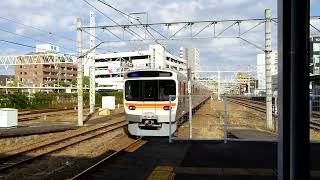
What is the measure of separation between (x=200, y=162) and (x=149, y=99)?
691 centimetres

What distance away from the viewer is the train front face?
672 inches

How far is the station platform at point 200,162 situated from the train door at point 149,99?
3024 mm

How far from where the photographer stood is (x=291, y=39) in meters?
3.73

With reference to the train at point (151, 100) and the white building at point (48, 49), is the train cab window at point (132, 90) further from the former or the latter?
the white building at point (48, 49)

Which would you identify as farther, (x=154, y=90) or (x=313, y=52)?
(x=154, y=90)

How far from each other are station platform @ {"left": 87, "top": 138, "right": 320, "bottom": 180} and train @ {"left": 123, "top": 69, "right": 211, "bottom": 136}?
9.82 ft

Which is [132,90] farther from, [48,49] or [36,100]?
[48,49]

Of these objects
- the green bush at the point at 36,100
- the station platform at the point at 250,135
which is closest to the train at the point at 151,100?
the station platform at the point at 250,135

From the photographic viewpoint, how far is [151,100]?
1728cm

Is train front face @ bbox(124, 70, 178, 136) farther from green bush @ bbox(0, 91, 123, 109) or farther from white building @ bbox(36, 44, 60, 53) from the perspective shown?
white building @ bbox(36, 44, 60, 53)

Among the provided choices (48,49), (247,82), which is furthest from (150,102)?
(48,49)

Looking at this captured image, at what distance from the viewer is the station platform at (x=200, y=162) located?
9.27m

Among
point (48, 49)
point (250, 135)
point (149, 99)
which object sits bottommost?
point (250, 135)

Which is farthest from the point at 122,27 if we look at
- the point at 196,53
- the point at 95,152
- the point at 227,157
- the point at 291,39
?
the point at 196,53
